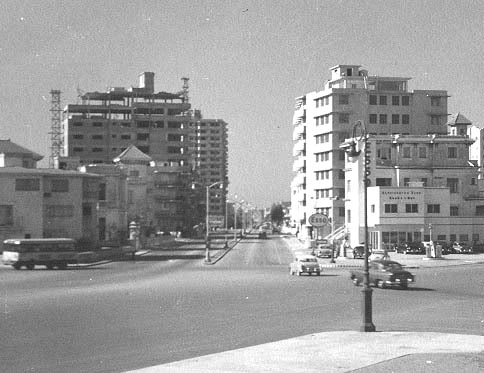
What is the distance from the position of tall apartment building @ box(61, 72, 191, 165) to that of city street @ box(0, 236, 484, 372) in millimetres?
112763

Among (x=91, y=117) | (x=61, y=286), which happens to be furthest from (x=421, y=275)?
(x=91, y=117)

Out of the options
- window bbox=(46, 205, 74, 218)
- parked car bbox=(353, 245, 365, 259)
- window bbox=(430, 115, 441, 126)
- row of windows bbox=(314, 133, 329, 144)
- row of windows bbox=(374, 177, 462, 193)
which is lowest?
parked car bbox=(353, 245, 365, 259)

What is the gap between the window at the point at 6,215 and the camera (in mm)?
75688

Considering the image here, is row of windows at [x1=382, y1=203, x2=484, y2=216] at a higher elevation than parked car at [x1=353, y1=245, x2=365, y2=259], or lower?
higher

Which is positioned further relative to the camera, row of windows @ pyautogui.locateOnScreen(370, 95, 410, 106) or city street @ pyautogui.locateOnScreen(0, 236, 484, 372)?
row of windows @ pyautogui.locateOnScreen(370, 95, 410, 106)

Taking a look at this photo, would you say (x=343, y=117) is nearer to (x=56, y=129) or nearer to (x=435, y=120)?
(x=435, y=120)

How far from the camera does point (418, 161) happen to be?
89.6 m

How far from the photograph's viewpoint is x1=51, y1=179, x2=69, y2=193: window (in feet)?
263

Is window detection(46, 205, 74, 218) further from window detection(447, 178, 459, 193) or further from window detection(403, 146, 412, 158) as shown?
window detection(447, 178, 459, 193)

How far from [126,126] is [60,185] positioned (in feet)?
267

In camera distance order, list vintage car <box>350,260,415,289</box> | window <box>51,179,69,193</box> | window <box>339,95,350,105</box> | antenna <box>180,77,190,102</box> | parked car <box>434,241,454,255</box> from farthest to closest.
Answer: antenna <box>180,77,190,102</box>, window <box>339,95,350,105</box>, window <box>51,179,69,193</box>, parked car <box>434,241,454,255</box>, vintage car <box>350,260,415,289</box>

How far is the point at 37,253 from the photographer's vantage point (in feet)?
190

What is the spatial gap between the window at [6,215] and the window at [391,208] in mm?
39853

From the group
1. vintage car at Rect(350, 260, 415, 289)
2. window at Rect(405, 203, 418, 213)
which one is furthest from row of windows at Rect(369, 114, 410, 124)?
vintage car at Rect(350, 260, 415, 289)
